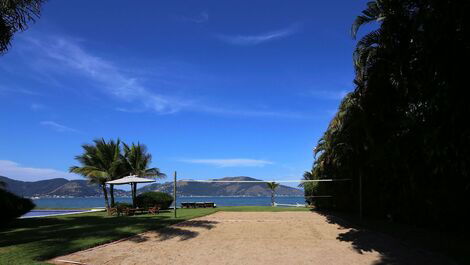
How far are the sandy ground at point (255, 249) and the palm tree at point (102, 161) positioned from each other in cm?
1847

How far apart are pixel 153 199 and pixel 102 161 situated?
6070 mm

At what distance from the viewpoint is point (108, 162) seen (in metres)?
32.6

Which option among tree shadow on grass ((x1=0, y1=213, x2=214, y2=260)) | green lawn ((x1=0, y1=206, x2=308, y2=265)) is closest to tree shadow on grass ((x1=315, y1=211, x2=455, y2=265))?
tree shadow on grass ((x1=0, y1=213, x2=214, y2=260))

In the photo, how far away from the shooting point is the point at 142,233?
14.0m

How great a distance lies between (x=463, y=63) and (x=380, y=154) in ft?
21.8

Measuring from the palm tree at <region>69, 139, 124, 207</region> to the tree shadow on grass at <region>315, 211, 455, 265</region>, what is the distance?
2203 cm

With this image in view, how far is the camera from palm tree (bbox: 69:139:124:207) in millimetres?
32031

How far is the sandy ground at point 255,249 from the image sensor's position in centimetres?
975

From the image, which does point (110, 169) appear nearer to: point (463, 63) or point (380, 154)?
point (380, 154)

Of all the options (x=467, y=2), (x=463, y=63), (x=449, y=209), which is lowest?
(x=449, y=209)

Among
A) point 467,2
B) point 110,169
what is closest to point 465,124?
point 467,2

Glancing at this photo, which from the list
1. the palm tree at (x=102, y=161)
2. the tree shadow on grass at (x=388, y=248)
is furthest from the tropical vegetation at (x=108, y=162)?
the tree shadow on grass at (x=388, y=248)

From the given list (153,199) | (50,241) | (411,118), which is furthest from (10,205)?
(411,118)

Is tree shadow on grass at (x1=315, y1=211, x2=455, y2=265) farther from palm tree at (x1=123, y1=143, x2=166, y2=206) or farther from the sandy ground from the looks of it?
palm tree at (x1=123, y1=143, x2=166, y2=206)
